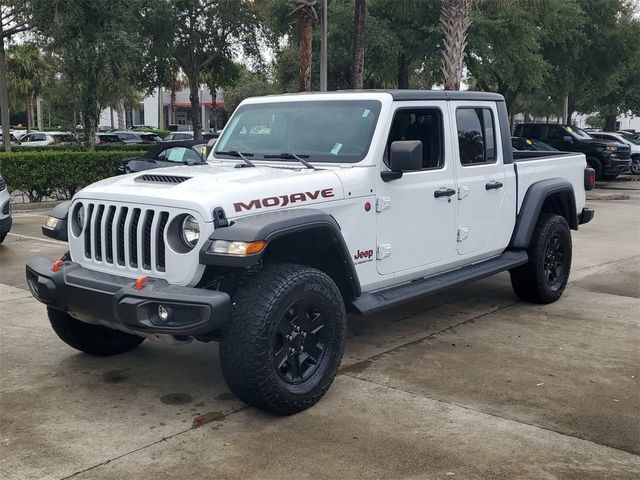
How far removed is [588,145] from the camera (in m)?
22.7

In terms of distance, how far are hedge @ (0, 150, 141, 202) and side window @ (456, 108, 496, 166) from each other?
11.3 meters

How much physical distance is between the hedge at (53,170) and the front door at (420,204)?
1140 cm

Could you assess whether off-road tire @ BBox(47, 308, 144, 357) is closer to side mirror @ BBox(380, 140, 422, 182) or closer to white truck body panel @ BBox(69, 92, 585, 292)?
white truck body panel @ BBox(69, 92, 585, 292)

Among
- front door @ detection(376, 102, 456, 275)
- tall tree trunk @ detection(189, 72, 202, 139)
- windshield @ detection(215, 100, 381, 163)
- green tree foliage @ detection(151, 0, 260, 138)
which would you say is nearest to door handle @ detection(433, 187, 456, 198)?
front door @ detection(376, 102, 456, 275)

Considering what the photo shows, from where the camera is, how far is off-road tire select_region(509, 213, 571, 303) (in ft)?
22.3

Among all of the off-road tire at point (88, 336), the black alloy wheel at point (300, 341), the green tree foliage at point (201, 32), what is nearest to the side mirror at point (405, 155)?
the black alloy wheel at point (300, 341)

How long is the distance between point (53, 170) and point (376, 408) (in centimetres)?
1264

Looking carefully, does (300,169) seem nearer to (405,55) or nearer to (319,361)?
(319,361)

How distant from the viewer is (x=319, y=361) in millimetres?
4539

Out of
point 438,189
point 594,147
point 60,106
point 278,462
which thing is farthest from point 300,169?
point 594,147

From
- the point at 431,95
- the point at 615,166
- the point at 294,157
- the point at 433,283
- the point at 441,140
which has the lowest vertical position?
the point at 433,283

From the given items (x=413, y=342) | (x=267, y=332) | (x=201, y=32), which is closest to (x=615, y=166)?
(x=201, y=32)

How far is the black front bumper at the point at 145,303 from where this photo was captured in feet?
12.8

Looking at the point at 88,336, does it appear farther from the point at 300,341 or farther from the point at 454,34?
the point at 454,34
